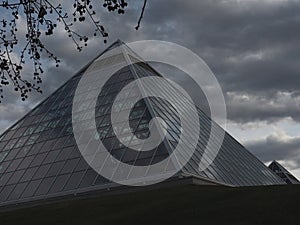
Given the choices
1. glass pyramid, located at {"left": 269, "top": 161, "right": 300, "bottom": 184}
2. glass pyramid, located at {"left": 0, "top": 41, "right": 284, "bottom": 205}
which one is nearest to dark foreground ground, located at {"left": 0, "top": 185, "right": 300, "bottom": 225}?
glass pyramid, located at {"left": 0, "top": 41, "right": 284, "bottom": 205}

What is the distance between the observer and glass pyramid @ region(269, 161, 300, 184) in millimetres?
55053

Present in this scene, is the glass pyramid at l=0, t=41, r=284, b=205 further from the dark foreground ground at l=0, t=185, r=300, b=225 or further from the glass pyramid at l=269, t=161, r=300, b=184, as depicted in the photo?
the glass pyramid at l=269, t=161, r=300, b=184

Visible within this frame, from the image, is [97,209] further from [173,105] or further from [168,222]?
[173,105]

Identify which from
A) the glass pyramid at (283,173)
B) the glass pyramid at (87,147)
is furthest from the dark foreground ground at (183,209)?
→ the glass pyramid at (283,173)

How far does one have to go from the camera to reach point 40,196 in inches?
1029

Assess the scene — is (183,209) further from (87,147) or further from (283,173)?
(283,173)

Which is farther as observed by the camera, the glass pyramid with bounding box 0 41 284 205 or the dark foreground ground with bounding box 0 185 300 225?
the glass pyramid with bounding box 0 41 284 205

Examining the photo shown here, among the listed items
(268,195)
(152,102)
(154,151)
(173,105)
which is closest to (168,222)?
(268,195)

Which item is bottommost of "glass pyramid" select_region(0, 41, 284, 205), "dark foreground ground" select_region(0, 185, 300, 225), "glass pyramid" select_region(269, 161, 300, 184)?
"dark foreground ground" select_region(0, 185, 300, 225)

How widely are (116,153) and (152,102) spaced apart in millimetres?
5244

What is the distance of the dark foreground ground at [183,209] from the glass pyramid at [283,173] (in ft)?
121

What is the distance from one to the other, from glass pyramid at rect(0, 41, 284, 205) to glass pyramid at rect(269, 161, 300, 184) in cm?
1718

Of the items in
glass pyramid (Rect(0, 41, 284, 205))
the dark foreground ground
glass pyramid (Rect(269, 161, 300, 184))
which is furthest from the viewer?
glass pyramid (Rect(269, 161, 300, 184))

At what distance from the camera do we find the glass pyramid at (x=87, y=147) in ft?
82.6
